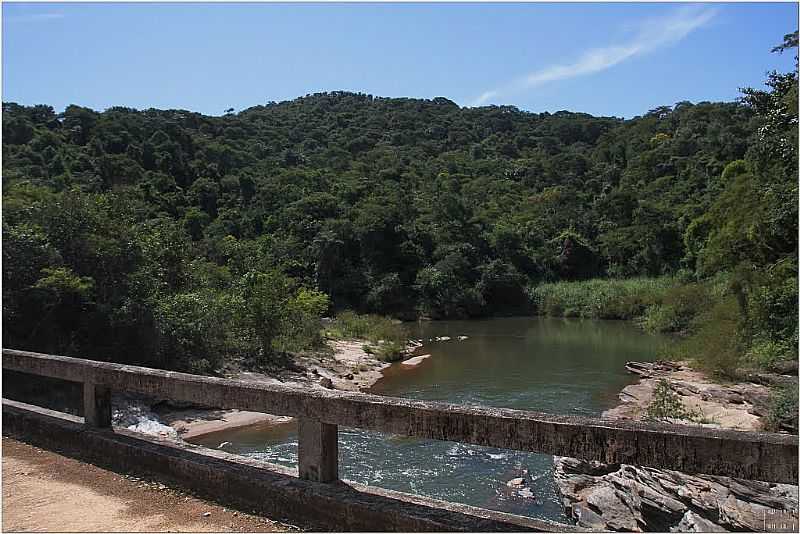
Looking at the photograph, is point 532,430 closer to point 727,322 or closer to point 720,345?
point 720,345

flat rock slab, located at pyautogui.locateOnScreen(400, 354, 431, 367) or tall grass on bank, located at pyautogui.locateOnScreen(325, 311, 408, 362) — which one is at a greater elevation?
tall grass on bank, located at pyautogui.locateOnScreen(325, 311, 408, 362)

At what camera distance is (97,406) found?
5637 mm

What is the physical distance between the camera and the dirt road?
3.99 meters

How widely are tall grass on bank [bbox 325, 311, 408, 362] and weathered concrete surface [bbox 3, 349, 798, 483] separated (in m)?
23.9

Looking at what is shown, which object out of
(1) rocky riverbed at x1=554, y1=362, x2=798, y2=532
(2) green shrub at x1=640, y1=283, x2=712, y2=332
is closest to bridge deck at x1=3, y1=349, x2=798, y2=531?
(1) rocky riverbed at x1=554, y1=362, x2=798, y2=532

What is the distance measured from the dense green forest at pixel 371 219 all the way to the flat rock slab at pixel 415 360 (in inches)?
157

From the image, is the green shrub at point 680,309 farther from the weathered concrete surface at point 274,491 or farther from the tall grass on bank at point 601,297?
the weathered concrete surface at point 274,491

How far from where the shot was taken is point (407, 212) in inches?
2219

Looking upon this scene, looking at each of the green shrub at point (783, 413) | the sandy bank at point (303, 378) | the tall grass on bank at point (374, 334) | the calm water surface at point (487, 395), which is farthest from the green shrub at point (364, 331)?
the green shrub at point (783, 413)

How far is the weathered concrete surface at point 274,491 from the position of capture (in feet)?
12.1

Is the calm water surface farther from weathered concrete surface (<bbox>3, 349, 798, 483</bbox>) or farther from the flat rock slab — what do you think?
weathered concrete surface (<bbox>3, 349, 798, 483</bbox>)

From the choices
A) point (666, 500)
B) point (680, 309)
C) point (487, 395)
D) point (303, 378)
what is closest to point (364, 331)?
point (303, 378)

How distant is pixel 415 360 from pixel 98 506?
24114mm

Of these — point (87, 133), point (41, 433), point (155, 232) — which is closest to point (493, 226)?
point (87, 133)
